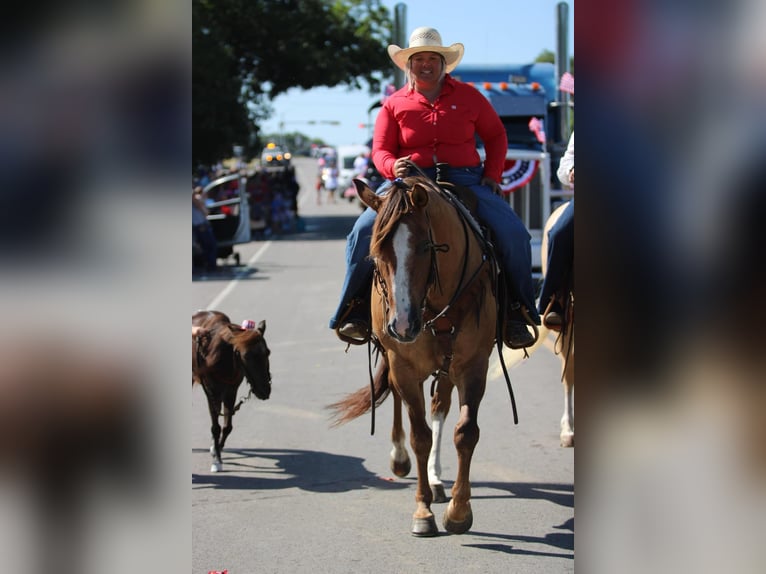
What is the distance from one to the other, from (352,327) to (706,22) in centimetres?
505

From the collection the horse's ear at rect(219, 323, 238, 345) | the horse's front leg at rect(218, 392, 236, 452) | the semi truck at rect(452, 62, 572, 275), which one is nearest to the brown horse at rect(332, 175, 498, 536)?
the horse's ear at rect(219, 323, 238, 345)

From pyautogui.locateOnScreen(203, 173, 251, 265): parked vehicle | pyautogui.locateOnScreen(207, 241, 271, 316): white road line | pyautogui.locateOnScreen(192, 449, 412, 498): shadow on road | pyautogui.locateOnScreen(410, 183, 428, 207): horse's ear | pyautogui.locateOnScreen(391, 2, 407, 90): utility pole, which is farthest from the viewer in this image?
pyautogui.locateOnScreen(203, 173, 251, 265): parked vehicle

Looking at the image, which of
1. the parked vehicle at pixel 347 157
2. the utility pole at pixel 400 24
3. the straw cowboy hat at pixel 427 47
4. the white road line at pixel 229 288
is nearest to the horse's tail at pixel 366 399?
the straw cowboy hat at pixel 427 47

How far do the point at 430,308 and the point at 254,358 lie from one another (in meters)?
2.24

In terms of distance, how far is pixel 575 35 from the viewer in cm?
219

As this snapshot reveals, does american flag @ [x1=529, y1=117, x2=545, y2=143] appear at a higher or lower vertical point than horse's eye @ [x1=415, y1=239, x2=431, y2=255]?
higher

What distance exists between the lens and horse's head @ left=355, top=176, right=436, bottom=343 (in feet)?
18.3

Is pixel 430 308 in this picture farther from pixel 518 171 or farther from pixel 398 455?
pixel 518 171

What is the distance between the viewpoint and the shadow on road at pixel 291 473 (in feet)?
25.2

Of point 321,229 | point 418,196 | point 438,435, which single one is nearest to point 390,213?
point 418,196

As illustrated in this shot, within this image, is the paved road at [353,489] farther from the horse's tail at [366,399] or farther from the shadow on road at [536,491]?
the horse's tail at [366,399]

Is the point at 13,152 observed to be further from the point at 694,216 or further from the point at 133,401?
the point at 694,216

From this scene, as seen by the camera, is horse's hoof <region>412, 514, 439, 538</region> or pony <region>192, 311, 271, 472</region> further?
pony <region>192, 311, 271, 472</region>

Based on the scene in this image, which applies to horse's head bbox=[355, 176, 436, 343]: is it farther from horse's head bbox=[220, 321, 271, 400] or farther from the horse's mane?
horse's head bbox=[220, 321, 271, 400]
